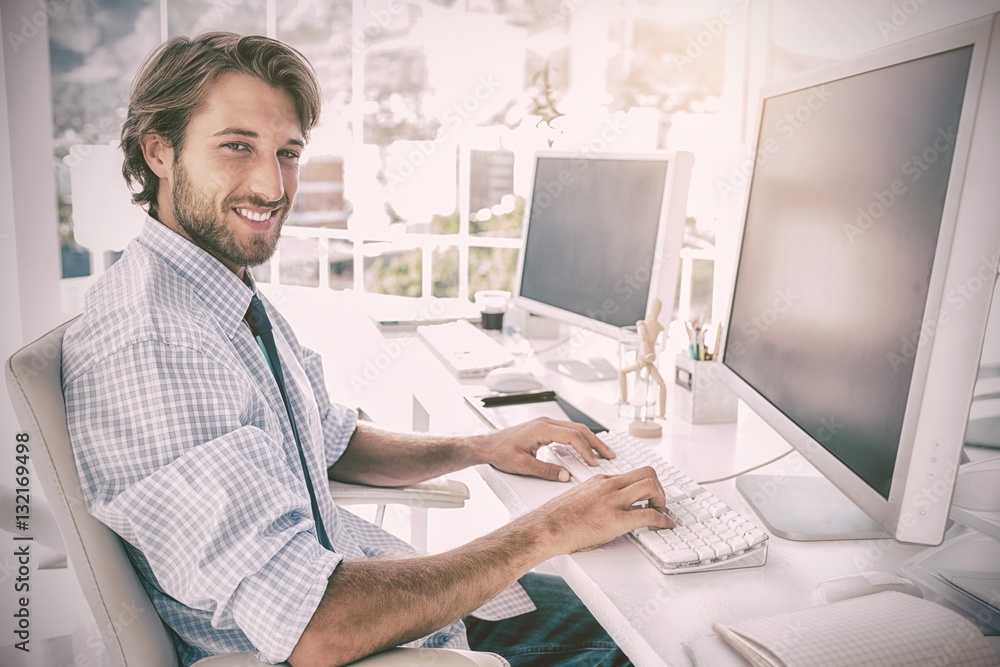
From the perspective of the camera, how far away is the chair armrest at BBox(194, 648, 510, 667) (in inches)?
29.0

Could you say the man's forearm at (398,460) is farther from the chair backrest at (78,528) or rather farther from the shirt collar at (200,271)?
the chair backrest at (78,528)

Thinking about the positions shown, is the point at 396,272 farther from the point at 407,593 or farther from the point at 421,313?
the point at 407,593

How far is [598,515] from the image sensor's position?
907 millimetres

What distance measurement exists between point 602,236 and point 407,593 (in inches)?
44.0

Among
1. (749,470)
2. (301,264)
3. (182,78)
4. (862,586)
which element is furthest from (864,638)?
(301,264)

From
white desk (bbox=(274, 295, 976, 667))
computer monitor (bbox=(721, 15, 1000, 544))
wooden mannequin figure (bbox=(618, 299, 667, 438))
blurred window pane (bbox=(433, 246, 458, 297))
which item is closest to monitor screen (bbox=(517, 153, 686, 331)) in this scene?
wooden mannequin figure (bbox=(618, 299, 667, 438))

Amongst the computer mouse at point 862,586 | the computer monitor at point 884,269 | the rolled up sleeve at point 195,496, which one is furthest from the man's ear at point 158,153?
the computer mouse at point 862,586

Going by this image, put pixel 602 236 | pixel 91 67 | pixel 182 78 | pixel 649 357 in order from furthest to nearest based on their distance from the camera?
pixel 91 67, pixel 602 236, pixel 649 357, pixel 182 78

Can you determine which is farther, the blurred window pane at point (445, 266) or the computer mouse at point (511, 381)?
the blurred window pane at point (445, 266)

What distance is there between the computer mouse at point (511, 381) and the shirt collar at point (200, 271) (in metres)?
0.70

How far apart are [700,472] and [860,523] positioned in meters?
0.27

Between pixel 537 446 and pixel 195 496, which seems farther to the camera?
pixel 537 446

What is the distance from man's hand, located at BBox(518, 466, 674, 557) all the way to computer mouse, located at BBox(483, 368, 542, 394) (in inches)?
26.2

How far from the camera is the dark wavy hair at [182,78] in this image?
112 cm
